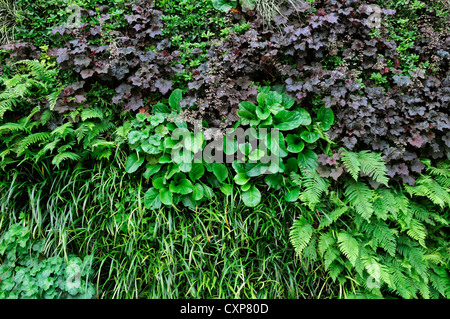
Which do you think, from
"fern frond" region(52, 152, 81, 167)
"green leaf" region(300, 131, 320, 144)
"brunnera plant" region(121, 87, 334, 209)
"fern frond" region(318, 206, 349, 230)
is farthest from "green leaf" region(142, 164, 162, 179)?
"fern frond" region(318, 206, 349, 230)

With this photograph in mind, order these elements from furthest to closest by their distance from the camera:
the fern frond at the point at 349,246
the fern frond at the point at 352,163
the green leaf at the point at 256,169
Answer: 1. the green leaf at the point at 256,169
2. the fern frond at the point at 352,163
3. the fern frond at the point at 349,246

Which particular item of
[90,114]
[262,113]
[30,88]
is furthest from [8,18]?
[262,113]

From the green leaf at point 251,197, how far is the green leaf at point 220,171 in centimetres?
23

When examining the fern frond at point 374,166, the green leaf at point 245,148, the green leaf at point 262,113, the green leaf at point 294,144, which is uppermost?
the green leaf at point 262,113

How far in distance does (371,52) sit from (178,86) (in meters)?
1.83

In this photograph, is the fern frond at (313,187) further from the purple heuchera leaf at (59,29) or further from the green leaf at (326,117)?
the purple heuchera leaf at (59,29)

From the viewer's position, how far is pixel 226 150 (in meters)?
2.49

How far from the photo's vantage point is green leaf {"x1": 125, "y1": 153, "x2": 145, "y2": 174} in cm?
244

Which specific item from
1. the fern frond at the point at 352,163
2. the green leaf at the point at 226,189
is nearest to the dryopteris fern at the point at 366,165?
the fern frond at the point at 352,163

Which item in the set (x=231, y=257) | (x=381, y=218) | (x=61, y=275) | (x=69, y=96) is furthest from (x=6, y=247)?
(x=381, y=218)

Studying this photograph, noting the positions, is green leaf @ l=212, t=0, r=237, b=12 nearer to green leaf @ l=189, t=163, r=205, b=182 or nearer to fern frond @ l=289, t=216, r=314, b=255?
green leaf @ l=189, t=163, r=205, b=182

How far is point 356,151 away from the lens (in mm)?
2609

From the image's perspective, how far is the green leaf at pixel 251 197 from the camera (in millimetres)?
2354

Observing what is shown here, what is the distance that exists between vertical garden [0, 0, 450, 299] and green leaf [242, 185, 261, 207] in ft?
0.04
